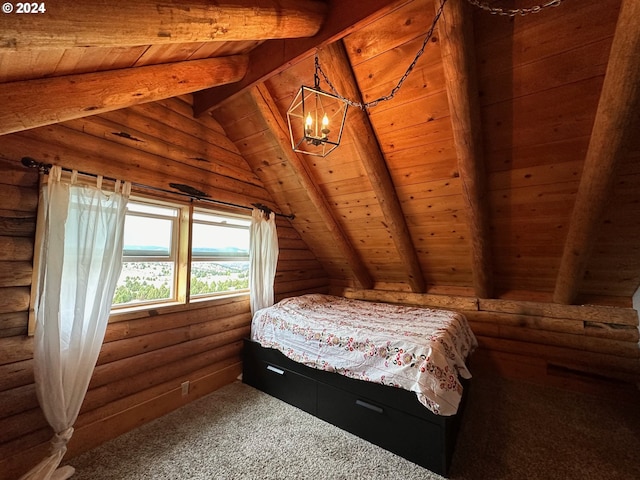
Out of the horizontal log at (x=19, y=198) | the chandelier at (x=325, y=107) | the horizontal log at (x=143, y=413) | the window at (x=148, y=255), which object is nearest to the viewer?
the chandelier at (x=325, y=107)

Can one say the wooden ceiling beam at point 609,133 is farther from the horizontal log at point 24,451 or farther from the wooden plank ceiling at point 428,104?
the horizontal log at point 24,451

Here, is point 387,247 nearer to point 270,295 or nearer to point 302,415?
point 270,295

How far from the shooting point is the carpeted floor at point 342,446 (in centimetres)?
169

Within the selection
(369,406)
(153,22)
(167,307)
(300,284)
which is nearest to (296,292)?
(300,284)

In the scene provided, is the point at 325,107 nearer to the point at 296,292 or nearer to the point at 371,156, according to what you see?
the point at 371,156

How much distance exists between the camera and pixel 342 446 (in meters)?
1.93

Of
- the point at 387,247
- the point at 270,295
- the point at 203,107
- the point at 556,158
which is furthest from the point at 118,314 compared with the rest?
the point at 556,158

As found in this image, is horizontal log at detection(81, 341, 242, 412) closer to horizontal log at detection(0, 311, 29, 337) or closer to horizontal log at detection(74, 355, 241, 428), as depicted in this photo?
horizontal log at detection(74, 355, 241, 428)

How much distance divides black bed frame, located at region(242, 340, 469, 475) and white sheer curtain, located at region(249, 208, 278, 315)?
23.6 inches

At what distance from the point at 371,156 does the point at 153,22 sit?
1.70 metres

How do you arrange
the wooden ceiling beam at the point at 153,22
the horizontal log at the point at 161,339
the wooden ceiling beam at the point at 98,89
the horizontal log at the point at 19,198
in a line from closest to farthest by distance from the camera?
the wooden ceiling beam at the point at 153,22 → the wooden ceiling beam at the point at 98,89 → the horizontal log at the point at 19,198 → the horizontal log at the point at 161,339

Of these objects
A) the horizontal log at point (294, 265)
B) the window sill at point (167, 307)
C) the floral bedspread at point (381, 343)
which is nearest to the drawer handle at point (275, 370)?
the floral bedspread at point (381, 343)

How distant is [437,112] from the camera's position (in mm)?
2004

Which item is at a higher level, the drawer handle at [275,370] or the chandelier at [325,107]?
the chandelier at [325,107]
